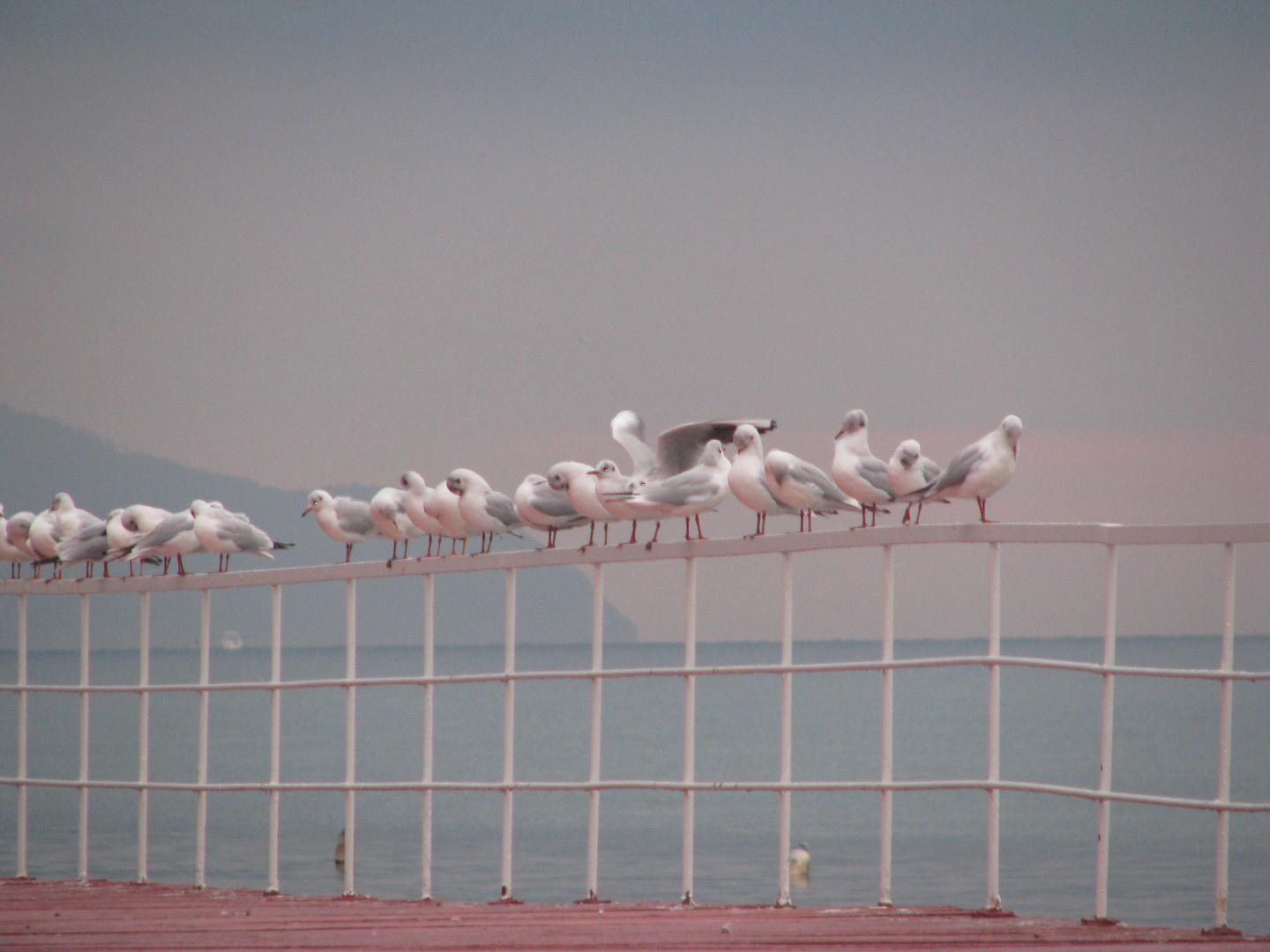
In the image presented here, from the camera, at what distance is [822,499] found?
6.11 meters

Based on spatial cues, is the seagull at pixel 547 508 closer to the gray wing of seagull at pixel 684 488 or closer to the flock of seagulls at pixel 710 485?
the flock of seagulls at pixel 710 485

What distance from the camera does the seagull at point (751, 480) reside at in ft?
20.4

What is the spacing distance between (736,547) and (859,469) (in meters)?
1.09

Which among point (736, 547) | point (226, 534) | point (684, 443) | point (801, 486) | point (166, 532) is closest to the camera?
point (736, 547)

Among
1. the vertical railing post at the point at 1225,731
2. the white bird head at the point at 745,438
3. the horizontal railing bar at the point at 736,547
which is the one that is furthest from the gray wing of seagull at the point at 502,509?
the vertical railing post at the point at 1225,731

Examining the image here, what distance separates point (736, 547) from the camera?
532 cm

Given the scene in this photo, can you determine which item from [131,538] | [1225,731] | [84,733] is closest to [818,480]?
[1225,731]

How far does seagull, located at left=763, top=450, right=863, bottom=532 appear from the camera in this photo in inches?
237

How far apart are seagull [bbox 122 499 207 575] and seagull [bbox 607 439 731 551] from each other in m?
2.89

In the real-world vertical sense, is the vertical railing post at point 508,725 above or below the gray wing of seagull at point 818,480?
below

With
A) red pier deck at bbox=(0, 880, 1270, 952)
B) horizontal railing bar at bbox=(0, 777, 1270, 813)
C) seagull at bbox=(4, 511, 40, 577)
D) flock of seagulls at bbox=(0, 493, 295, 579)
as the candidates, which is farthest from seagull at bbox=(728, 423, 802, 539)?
seagull at bbox=(4, 511, 40, 577)

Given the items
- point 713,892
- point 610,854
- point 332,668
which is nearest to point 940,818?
point 610,854

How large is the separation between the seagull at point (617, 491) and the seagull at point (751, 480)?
374 millimetres

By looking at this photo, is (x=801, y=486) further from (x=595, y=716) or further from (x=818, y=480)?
(x=595, y=716)
